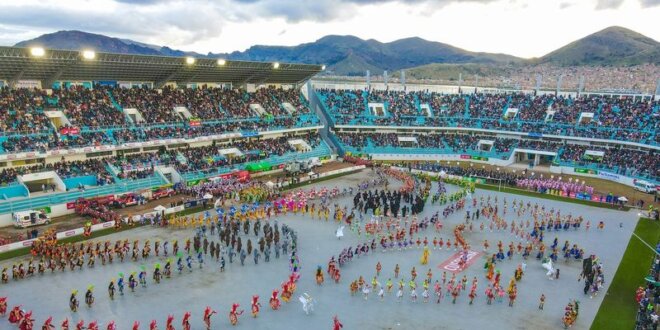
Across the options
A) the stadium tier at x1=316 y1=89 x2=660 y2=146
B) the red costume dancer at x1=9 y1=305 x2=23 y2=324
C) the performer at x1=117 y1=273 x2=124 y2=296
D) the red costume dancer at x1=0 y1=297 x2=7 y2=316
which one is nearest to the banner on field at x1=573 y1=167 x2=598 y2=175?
the stadium tier at x1=316 y1=89 x2=660 y2=146

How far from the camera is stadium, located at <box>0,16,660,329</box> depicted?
21.3m

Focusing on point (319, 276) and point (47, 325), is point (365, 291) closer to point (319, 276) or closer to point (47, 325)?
point (319, 276)

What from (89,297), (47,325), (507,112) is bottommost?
(89,297)

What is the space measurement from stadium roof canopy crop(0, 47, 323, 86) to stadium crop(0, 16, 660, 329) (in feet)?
0.92

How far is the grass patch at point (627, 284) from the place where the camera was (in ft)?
66.2

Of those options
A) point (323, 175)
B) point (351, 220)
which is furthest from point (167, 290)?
point (323, 175)

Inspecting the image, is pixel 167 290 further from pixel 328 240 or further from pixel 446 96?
pixel 446 96

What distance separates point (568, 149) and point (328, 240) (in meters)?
42.6

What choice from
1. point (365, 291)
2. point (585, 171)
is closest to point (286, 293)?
point (365, 291)

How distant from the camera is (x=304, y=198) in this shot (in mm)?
39125

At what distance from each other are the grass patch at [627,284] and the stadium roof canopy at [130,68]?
44.8 metres

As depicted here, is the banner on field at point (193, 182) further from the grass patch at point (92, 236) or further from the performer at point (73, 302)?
the performer at point (73, 302)

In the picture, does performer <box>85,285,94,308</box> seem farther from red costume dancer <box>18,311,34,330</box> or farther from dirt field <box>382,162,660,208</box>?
dirt field <box>382,162,660,208</box>

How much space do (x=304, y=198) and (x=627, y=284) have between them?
23.9m
